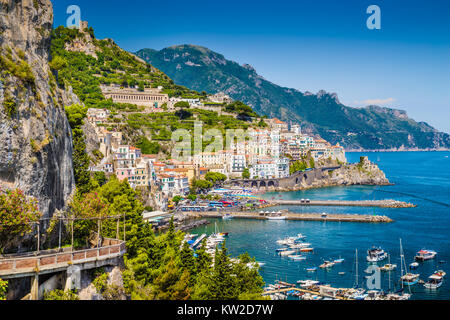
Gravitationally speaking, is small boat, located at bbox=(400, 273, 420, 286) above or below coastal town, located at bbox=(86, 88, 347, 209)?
below

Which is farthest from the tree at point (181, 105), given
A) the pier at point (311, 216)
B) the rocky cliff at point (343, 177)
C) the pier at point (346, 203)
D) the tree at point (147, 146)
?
the pier at point (311, 216)

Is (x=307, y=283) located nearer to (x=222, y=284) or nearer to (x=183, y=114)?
(x=222, y=284)

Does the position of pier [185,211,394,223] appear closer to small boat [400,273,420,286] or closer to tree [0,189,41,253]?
small boat [400,273,420,286]

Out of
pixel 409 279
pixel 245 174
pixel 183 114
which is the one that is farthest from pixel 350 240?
pixel 183 114

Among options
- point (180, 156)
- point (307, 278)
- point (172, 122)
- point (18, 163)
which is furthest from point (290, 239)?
point (172, 122)

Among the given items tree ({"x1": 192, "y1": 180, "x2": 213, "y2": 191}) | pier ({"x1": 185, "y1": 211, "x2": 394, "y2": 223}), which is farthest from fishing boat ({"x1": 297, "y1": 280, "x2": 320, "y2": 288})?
tree ({"x1": 192, "y1": 180, "x2": 213, "y2": 191})

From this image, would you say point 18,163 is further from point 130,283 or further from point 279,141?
point 279,141
